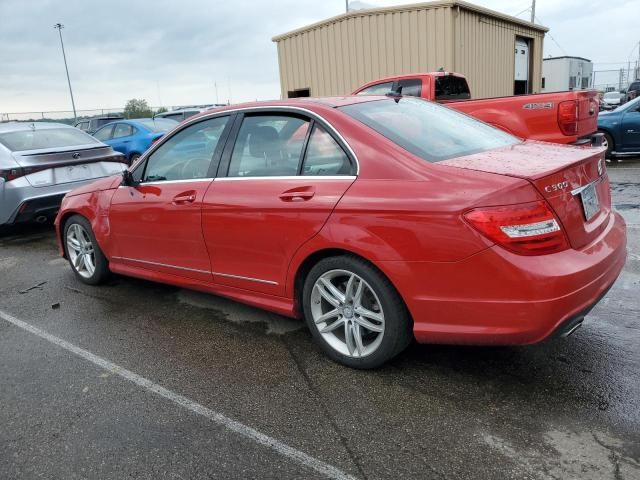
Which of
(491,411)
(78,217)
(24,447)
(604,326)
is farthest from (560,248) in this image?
(78,217)

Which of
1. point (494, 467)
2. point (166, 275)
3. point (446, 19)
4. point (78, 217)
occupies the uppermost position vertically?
point (446, 19)

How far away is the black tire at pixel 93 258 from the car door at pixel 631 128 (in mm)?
10139

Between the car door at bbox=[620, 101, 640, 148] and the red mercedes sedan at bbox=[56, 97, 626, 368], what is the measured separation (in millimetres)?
8570

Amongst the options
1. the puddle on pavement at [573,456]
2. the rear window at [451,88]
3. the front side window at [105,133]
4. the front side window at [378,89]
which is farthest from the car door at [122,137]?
the puddle on pavement at [573,456]

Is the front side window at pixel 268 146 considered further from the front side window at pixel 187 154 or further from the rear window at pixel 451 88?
the rear window at pixel 451 88

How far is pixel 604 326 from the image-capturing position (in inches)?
142

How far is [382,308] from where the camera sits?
116 inches

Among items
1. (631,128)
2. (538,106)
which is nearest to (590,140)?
(538,106)

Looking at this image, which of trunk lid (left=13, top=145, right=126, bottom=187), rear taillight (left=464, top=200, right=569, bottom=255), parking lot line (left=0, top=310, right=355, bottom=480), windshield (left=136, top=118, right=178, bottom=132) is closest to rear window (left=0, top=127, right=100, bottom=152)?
trunk lid (left=13, top=145, right=126, bottom=187)

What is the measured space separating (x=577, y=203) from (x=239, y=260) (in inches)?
79.7

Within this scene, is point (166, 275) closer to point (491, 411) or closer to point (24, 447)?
point (24, 447)

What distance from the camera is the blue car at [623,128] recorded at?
35.2 ft

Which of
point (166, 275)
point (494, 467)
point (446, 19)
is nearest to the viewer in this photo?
point (494, 467)

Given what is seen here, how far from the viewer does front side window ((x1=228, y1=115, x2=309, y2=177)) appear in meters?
3.38
